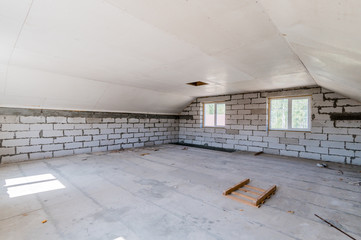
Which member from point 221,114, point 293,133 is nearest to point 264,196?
point 293,133

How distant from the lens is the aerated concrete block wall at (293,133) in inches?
179

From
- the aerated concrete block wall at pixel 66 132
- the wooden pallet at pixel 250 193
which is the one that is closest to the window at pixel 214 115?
the aerated concrete block wall at pixel 66 132

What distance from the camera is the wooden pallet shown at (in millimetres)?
2402

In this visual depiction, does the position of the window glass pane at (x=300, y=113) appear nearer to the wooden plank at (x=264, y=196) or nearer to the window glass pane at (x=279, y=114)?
the window glass pane at (x=279, y=114)

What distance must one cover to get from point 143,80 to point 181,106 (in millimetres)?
3562

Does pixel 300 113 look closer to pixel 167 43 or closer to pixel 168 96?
pixel 168 96

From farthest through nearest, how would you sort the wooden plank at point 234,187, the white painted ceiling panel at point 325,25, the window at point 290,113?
the window at point 290,113 < the wooden plank at point 234,187 < the white painted ceiling panel at point 325,25

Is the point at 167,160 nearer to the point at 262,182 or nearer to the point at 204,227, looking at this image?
the point at 262,182

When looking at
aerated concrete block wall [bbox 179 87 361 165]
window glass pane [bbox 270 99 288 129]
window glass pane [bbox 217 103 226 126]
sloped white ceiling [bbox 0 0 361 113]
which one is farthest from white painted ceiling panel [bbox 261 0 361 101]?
window glass pane [bbox 217 103 226 126]

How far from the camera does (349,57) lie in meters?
1.82

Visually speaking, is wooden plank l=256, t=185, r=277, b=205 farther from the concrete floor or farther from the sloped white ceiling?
the sloped white ceiling

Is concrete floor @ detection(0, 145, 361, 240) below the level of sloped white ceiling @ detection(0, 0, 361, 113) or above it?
below

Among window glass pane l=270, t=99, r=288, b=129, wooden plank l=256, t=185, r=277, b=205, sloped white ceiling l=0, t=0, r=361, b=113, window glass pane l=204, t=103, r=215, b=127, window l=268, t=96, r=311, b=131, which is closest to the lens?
sloped white ceiling l=0, t=0, r=361, b=113

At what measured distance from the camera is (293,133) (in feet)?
17.5
